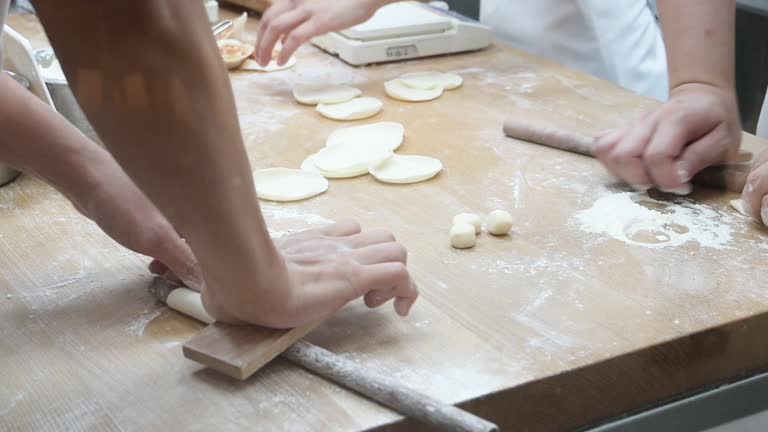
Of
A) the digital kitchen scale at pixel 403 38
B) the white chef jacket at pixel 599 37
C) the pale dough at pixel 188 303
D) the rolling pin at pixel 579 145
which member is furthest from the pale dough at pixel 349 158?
the white chef jacket at pixel 599 37

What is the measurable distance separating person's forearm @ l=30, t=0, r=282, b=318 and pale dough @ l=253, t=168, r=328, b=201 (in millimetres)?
494

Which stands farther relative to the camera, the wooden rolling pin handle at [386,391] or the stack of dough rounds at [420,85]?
the stack of dough rounds at [420,85]

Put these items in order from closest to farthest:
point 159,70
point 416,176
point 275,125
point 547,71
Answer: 1. point 159,70
2. point 416,176
3. point 275,125
4. point 547,71

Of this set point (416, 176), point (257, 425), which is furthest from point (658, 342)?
point (416, 176)

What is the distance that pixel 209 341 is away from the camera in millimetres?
871

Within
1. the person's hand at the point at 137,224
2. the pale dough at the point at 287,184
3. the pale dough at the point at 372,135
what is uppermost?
the person's hand at the point at 137,224

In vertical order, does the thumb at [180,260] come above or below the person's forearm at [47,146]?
below

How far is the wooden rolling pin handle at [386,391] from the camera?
0.76 m

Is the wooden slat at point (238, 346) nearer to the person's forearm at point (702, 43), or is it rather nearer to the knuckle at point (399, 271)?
the knuckle at point (399, 271)

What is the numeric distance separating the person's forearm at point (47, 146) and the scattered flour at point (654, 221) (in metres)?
0.65

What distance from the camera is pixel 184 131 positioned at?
2.33 ft

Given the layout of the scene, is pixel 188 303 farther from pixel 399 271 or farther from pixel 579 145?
pixel 579 145

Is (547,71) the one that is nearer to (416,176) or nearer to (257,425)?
(416,176)

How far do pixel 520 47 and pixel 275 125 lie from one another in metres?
0.91
